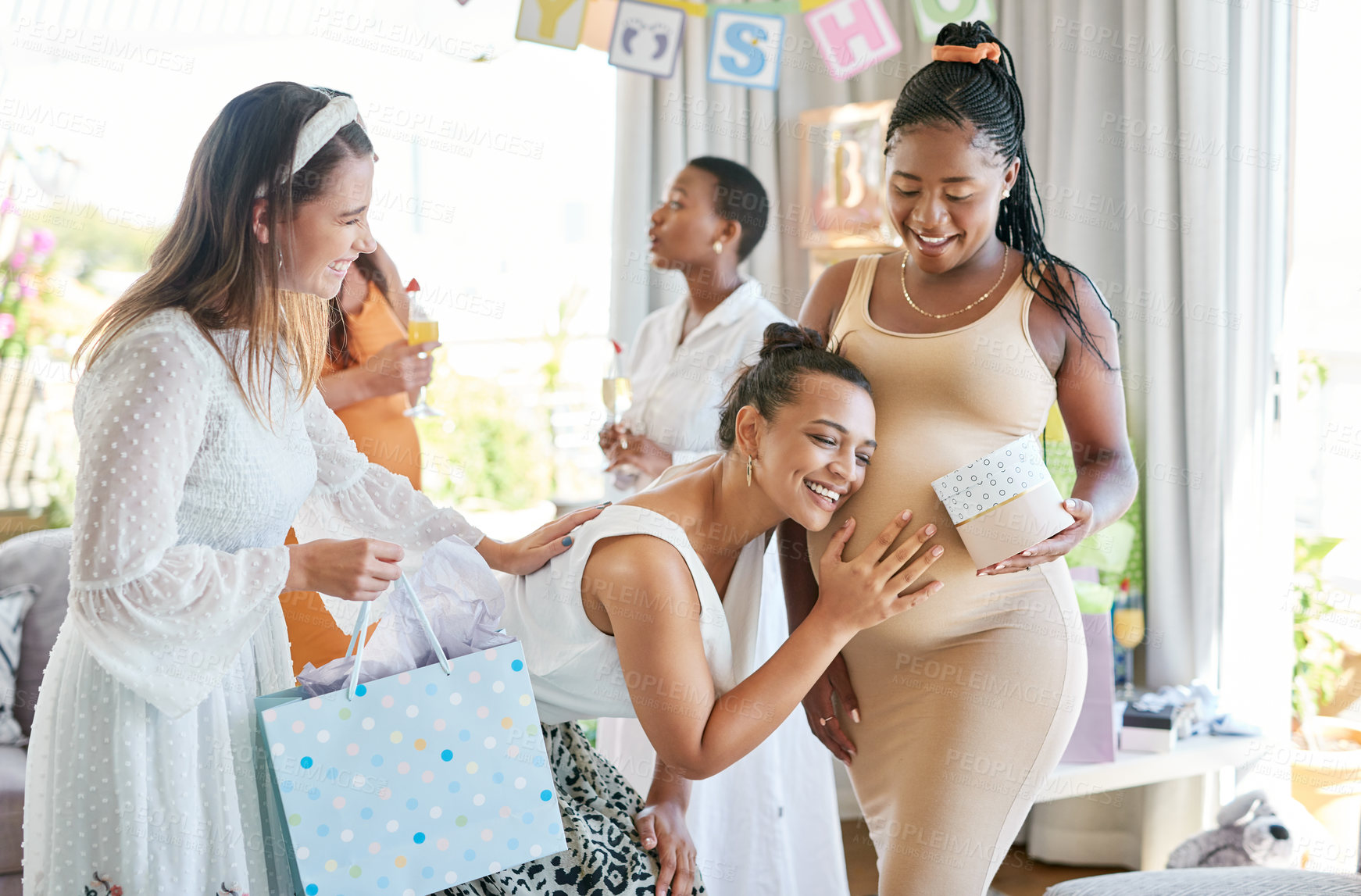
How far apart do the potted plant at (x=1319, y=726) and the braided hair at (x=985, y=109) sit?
5.26ft

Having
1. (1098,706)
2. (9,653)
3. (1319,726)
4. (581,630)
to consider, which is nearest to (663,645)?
(581,630)

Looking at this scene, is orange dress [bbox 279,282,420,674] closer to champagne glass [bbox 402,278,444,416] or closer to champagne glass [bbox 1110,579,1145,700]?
champagne glass [bbox 402,278,444,416]

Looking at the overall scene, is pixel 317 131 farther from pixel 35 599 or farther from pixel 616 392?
pixel 35 599

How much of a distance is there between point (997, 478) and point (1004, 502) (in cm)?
3

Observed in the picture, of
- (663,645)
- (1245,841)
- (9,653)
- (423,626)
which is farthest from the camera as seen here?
(9,653)

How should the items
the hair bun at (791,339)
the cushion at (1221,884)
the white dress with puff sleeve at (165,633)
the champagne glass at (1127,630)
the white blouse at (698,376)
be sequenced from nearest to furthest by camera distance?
the white dress with puff sleeve at (165,633) → the cushion at (1221,884) → the hair bun at (791,339) → the white blouse at (698,376) → the champagne glass at (1127,630)

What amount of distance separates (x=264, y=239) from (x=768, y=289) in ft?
8.38

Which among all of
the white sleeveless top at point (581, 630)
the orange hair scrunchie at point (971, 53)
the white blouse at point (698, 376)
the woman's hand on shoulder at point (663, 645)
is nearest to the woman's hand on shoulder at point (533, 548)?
the white sleeveless top at point (581, 630)

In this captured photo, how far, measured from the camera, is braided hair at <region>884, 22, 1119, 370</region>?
4.45 feet

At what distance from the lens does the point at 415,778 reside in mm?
1117

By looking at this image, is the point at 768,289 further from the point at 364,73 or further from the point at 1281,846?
the point at 1281,846

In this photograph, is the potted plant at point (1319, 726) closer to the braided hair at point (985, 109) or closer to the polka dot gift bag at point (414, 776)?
the braided hair at point (985, 109)

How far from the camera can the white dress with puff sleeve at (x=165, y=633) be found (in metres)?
1.04

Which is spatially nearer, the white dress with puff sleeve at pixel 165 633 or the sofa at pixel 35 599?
the white dress with puff sleeve at pixel 165 633
